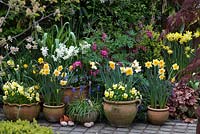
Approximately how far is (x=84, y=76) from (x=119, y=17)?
1852mm

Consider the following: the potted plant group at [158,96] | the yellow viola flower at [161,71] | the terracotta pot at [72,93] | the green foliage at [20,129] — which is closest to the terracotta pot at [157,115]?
the potted plant group at [158,96]

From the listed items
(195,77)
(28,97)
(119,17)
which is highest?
(119,17)

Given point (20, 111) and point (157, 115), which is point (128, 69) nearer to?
point (157, 115)

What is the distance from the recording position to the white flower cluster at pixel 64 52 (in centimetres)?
627

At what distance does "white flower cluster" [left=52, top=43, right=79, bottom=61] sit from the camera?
247 inches

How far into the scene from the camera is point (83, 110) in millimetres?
6066

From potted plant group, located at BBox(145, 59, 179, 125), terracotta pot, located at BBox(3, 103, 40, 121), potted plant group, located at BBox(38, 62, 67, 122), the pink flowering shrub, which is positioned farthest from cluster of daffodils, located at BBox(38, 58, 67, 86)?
the pink flowering shrub

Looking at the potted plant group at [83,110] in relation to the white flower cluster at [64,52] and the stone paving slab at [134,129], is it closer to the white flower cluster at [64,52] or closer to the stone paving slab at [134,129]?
the stone paving slab at [134,129]

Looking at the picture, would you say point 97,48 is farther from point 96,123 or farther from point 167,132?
point 167,132

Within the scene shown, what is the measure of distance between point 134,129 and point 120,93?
0.48m

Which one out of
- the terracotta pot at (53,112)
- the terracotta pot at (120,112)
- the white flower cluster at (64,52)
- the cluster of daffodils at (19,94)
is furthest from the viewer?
the white flower cluster at (64,52)

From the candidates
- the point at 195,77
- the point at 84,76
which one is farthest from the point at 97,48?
the point at 195,77

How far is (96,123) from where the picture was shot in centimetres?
620

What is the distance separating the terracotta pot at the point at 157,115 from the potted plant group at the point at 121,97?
0.68ft
